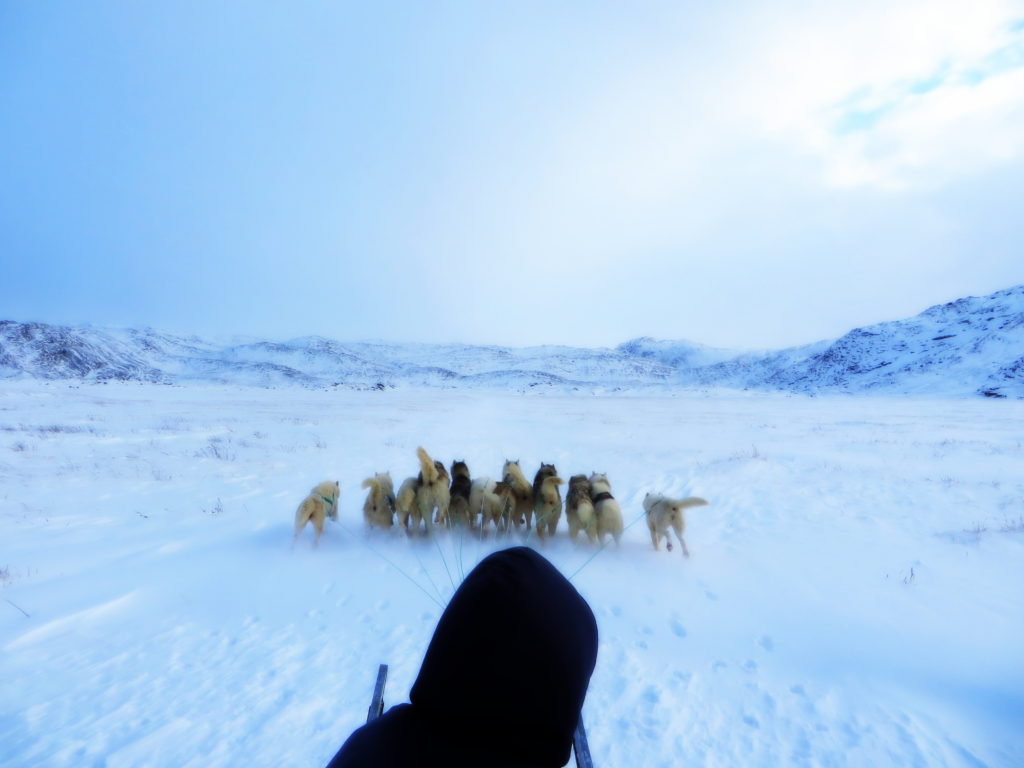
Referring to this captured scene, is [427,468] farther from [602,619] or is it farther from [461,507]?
[602,619]

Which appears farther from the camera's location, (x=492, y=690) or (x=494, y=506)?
(x=494, y=506)

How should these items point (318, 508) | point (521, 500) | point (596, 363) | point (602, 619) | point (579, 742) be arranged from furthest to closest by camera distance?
point (596, 363) → point (521, 500) → point (318, 508) → point (602, 619) → point (579, 742)

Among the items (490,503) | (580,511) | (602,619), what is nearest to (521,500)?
(490,503)

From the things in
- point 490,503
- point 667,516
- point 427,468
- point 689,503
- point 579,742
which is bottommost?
point 667,516

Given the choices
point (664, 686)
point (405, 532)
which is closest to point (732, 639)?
point (664, 686)

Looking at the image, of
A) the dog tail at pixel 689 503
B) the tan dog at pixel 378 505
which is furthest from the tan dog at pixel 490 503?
the dog tail at pixel 689 503

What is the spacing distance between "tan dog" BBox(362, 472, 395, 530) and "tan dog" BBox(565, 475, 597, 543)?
2.53 meters

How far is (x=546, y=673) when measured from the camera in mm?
1317

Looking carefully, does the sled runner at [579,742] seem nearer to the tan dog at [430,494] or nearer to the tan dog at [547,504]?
the tan dog at [430,494]

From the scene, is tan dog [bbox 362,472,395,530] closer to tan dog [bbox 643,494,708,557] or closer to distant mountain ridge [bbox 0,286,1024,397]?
tan dog [bbox 643,494,708,557]

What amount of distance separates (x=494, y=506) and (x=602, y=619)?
2.28m

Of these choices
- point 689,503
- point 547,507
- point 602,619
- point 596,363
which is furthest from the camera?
point 596,363

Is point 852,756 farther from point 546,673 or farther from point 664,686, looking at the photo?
point 546,673

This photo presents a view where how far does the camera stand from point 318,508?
6207 mm
